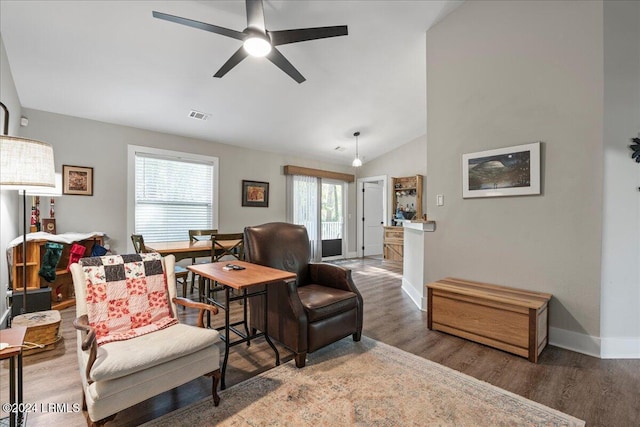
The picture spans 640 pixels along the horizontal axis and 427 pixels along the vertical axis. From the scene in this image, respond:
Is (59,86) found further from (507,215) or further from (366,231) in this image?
(366,231)

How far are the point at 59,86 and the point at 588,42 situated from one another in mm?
5277

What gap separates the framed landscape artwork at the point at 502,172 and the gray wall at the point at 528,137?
7cm

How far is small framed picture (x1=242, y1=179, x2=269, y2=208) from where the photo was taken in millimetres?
5695

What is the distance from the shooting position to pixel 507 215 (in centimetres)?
291

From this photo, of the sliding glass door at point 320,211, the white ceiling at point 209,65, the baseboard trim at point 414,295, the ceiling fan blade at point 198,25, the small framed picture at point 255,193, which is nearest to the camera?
the ceiling fan blade at point 198,25

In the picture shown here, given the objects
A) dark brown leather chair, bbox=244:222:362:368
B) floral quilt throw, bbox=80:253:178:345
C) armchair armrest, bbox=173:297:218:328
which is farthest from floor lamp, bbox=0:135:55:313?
dark brown leather chair, bbox=244:222:362:368

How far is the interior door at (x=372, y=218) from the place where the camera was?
8.00m

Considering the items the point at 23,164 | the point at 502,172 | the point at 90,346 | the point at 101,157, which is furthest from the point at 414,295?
the point at 101,157

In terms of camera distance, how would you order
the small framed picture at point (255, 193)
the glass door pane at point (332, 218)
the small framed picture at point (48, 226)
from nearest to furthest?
the small framed picture at point (48, 226)
the small framed picture at point (255, 193)
the glass door pane at point (332, 218)

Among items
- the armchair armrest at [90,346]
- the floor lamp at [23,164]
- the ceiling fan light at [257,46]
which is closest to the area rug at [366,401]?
the armchair armrest at [90,346]

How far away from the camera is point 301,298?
247 cm

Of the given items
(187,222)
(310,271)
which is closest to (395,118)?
(310,271)

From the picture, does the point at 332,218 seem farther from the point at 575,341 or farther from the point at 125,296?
the point at 125,296

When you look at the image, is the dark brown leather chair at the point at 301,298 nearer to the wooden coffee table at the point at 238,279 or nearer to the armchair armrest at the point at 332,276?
the armchair armrest at the point at 332,276
